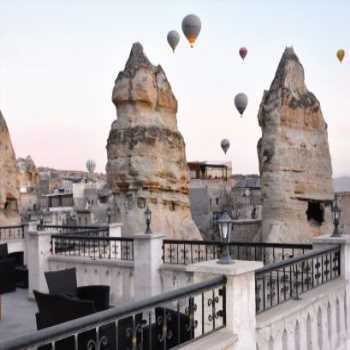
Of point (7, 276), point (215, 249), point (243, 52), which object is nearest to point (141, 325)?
point (7, 276)

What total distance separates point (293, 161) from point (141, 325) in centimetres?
2305

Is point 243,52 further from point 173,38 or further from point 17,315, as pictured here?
point 17,315

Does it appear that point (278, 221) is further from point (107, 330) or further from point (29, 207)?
point (29, 207)

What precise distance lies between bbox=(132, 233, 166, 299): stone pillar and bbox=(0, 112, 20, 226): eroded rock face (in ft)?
49.9

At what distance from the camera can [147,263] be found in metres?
9.02

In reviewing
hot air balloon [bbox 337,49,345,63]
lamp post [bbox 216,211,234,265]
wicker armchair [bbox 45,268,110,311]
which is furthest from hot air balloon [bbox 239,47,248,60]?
lamp post [bbox 216,211,234,265]

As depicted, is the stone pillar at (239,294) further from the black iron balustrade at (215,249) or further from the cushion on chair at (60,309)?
the cushion on chair at (60,309)

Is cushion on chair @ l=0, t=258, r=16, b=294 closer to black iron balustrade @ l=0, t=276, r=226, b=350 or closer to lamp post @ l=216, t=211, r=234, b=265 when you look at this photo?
black iron balustrade @ l=0, t=276, r=226, b=350

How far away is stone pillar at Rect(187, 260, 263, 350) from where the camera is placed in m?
4.44

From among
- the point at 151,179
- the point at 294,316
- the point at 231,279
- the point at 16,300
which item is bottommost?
the point at 16,300

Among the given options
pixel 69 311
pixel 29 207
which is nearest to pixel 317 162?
pixel 69 311

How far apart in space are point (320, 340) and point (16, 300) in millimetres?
6858

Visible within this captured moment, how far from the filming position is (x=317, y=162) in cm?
2644

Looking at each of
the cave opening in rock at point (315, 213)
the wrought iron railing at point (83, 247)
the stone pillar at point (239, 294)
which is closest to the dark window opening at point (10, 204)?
the wrought iron railing at point (83, 247)
